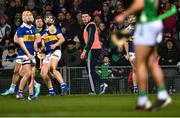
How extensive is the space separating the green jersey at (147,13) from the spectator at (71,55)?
9.27 meters

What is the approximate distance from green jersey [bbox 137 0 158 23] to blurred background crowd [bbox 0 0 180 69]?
734 centimetres

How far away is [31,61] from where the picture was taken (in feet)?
51.4

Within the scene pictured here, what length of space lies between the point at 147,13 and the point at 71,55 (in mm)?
9490

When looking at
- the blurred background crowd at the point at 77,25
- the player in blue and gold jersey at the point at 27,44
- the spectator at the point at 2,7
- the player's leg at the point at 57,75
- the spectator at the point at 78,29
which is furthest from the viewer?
the spectator at the point at 2,7

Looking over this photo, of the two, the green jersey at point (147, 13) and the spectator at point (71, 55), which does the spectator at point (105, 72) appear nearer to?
the spectator at point (71, 55)

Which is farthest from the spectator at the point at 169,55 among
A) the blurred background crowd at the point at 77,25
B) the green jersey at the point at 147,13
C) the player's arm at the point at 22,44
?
the green jersey at the point at 147,13

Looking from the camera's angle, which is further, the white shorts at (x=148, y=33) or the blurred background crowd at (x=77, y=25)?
the blurred background crowd at (x=77, y=25)

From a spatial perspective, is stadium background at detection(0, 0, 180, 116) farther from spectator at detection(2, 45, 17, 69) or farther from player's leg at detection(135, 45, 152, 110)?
player's leg at detection(135, 45, 152, 110)

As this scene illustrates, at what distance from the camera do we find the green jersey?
35.0 ft

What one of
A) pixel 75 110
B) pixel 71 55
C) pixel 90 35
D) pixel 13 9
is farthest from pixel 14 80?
pixel 13 9

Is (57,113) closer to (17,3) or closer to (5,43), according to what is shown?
(5,43)

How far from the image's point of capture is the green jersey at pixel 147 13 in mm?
10672

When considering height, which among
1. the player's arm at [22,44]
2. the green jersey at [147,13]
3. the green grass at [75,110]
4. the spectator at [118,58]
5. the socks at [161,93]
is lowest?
the green grass at [75,110]

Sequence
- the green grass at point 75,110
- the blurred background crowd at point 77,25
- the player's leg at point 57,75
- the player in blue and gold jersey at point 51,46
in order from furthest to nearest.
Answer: the blurred background crowd at point 77,25 → the player's leg at point 57,75 → the player in blue and gold jersey at point 51,46 → the green grass at point 75,110
